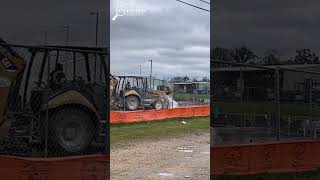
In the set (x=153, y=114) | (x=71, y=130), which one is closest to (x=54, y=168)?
(x=71, y=130)

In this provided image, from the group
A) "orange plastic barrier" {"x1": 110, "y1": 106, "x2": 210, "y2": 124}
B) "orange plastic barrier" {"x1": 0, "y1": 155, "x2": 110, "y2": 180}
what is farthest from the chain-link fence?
"orange plastic barrier" {"x1": 110, "y1": 106, "x2": 210, "y2": 124}

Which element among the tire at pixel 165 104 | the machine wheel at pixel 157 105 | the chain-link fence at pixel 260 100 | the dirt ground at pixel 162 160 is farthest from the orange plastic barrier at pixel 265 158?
the tire at pixel 165 104

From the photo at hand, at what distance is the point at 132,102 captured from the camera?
16625 mm

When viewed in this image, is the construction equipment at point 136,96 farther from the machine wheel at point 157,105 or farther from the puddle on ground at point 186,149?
the puddle on ground at point 186,149

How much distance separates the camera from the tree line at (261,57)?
6074 millimetres

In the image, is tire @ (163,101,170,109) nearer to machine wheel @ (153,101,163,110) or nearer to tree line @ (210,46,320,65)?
machine wheel @ (153,101,163,110)

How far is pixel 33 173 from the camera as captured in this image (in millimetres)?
5078

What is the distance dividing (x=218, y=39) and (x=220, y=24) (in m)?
0.18

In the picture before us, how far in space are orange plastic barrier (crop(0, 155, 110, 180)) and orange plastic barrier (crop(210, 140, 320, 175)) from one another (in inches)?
68.6

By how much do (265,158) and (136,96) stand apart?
1002 cm

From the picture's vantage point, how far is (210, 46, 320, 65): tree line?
6.07m

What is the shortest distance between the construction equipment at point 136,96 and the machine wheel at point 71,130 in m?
8.22

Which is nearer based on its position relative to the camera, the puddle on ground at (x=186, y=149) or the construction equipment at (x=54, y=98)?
the construction equipment at (x=54, y=98)

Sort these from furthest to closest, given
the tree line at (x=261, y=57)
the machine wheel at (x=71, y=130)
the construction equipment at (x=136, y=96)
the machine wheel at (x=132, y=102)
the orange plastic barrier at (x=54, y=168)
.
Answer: the machine wheel at (x=132, y=102)
the construction equipment at (x=136, y=96)
the tree line at (x=261, y=57)
the machine wheel at (x=71, y=130)
the orange plastic barrier at (x=54, y=168)
